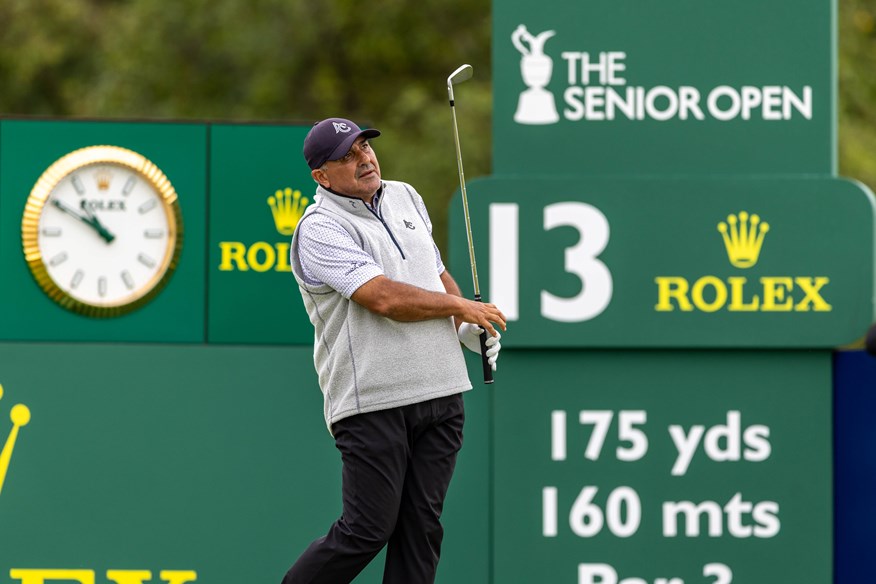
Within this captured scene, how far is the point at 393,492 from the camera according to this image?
162 inches

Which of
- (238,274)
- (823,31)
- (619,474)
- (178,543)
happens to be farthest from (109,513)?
(823,31)

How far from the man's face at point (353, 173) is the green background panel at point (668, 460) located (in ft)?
3.51

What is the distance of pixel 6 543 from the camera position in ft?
16.5

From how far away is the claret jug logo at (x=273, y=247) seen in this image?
5043 mm

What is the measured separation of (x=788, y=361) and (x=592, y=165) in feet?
3.03

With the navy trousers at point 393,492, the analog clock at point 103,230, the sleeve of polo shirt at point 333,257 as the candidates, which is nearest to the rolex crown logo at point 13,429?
the analog clock at point 103,230

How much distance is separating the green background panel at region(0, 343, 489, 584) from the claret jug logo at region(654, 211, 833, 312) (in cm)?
80

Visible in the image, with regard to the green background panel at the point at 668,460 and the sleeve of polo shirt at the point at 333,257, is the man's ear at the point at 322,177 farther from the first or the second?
the green background panel at the point at 668,460

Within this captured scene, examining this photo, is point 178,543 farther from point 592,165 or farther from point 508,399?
point 592,165

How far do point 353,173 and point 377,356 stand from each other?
0.52 m

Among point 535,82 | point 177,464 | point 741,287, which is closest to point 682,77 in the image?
point 535,82

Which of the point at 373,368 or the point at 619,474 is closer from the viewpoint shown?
the point at 373,368

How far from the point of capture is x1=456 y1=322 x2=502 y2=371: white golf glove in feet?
13.8

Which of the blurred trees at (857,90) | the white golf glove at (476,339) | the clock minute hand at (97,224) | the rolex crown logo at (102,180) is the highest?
the blurred trees at (857,90)
